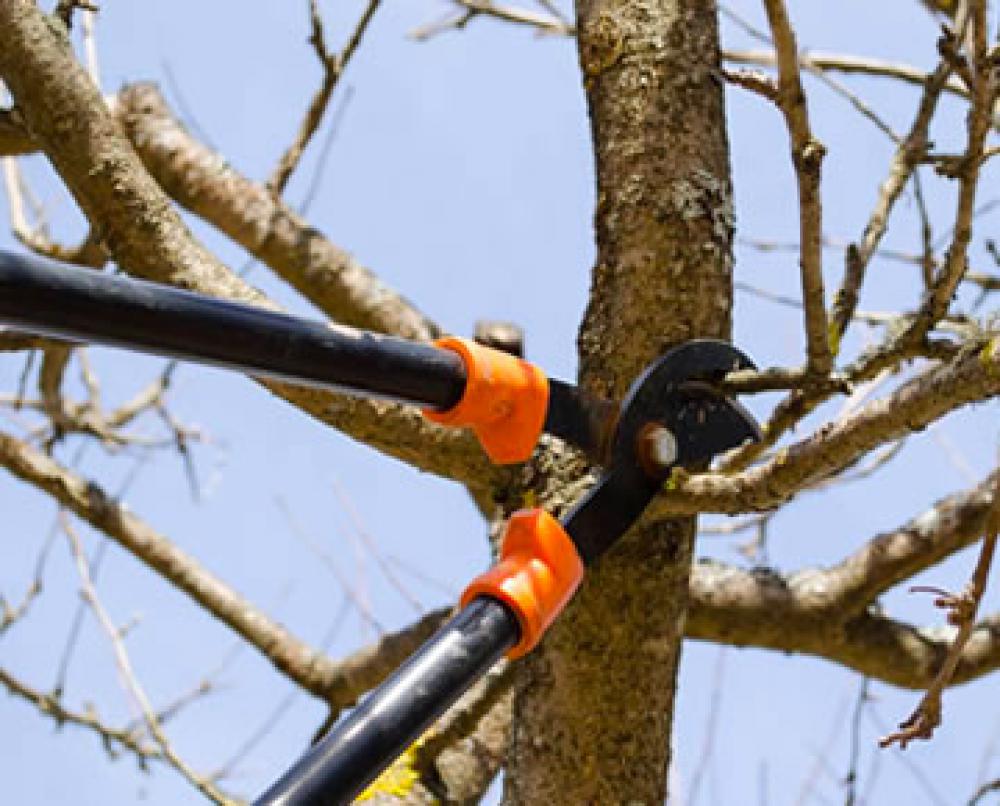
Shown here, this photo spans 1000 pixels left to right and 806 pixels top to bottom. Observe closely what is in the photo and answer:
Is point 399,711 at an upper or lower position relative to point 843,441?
lower

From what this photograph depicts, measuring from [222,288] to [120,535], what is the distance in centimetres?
109

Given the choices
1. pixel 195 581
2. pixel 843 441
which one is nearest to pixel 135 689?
pixel 195 581

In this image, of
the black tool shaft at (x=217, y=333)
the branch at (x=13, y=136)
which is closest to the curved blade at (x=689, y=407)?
the black tool shaft at (x=217, y=333)

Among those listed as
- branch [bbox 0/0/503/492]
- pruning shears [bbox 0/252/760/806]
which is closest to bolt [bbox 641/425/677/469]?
pruning shears [bbox 0/252/760/806]

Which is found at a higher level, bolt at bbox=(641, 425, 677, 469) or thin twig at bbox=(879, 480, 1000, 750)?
bolt at bbox=(641, 425, 677, 469)

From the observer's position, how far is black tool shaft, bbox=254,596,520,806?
95 cm

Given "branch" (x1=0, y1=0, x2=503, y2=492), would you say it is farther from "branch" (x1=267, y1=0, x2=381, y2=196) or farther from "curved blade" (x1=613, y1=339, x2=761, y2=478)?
"branch" (x1=267, y1=0, x2=381, y2=196)

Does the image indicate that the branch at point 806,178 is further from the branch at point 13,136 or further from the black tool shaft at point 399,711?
the branch at point 13,136

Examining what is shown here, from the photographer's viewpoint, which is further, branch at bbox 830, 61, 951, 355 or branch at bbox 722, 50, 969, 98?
branch at bbox 722, 50, 969, 98

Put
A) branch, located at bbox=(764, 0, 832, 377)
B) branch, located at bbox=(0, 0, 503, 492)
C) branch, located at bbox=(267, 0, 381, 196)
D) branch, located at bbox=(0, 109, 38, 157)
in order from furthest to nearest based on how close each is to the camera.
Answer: branch, located at bbox=(267, 0, 381, 196)
branch, located at bbox=(0, 109, 38, 157)
branch, located at bbox=(0, 0, 503, 492)
branch, located at bbox=(764, 0, 832, 377)

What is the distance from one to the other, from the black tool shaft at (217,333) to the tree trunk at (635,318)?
0.38 metres

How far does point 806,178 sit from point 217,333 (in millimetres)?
487

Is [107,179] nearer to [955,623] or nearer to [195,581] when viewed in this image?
[955,623]

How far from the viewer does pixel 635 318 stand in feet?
4.85
